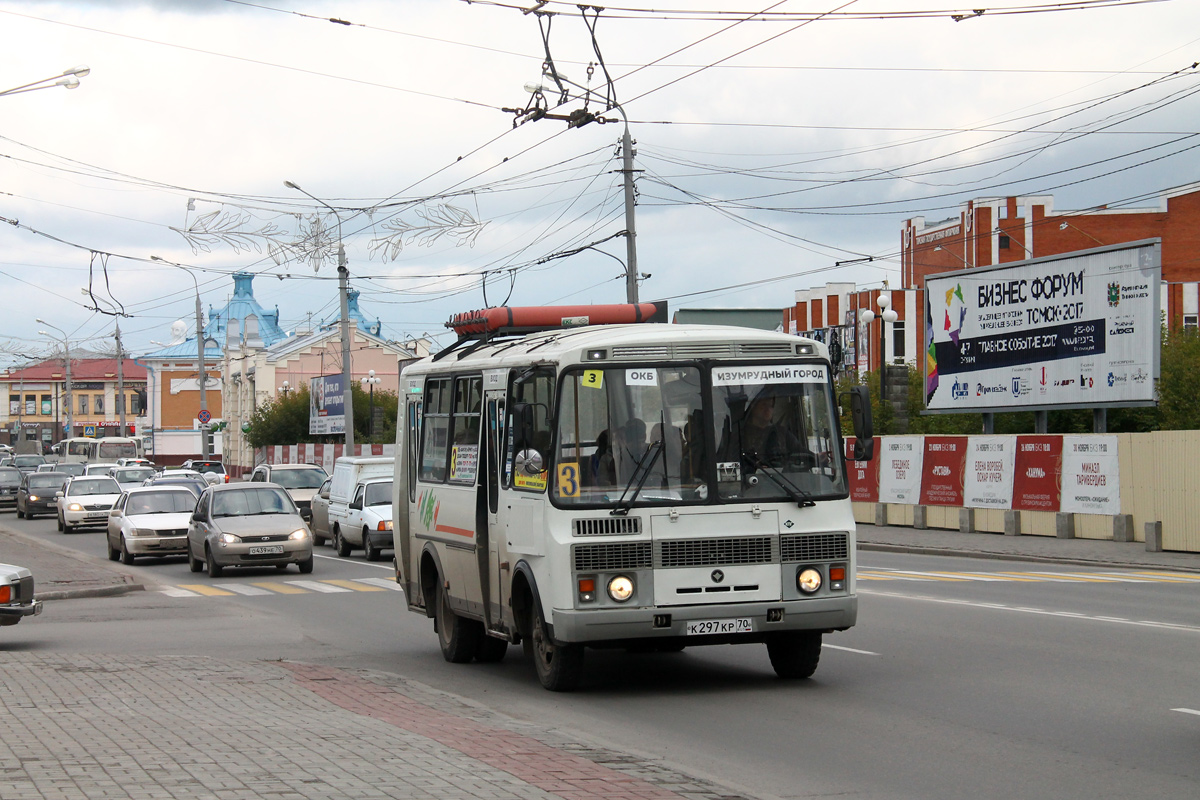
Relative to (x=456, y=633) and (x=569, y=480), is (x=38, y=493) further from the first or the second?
(x=569, y=480)

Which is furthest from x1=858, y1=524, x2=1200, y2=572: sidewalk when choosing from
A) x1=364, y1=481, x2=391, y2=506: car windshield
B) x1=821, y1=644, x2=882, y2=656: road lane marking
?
x1=821, y1=644, x2=882, y2=656: road lane marking

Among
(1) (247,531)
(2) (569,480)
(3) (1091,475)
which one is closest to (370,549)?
(1) (247,531)

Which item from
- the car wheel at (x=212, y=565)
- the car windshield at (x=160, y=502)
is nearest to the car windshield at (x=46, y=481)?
the car windshield at (x=160, y=502)

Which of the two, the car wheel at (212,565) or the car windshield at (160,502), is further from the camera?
the car windshield at (160,502)

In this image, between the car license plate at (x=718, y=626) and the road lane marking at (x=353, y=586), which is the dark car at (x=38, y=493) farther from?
the car license plate at (x=718, y=626)

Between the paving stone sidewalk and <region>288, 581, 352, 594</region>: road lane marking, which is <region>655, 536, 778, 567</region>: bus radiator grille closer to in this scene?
the paving stone sidewalk

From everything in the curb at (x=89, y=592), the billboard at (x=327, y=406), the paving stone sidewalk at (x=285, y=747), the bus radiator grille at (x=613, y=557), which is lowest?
the curb at (x=89, y=592)

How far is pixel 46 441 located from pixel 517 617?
14839 cm

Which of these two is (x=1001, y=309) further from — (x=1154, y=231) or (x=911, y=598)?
(x=1154, y=231)

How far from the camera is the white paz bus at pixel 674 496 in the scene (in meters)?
9.85

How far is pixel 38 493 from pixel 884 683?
146ft

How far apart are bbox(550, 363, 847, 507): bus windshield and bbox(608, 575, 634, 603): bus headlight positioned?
1.80 ft

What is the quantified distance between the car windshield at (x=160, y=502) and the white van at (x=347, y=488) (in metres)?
2.98

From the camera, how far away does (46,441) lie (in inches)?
5802
